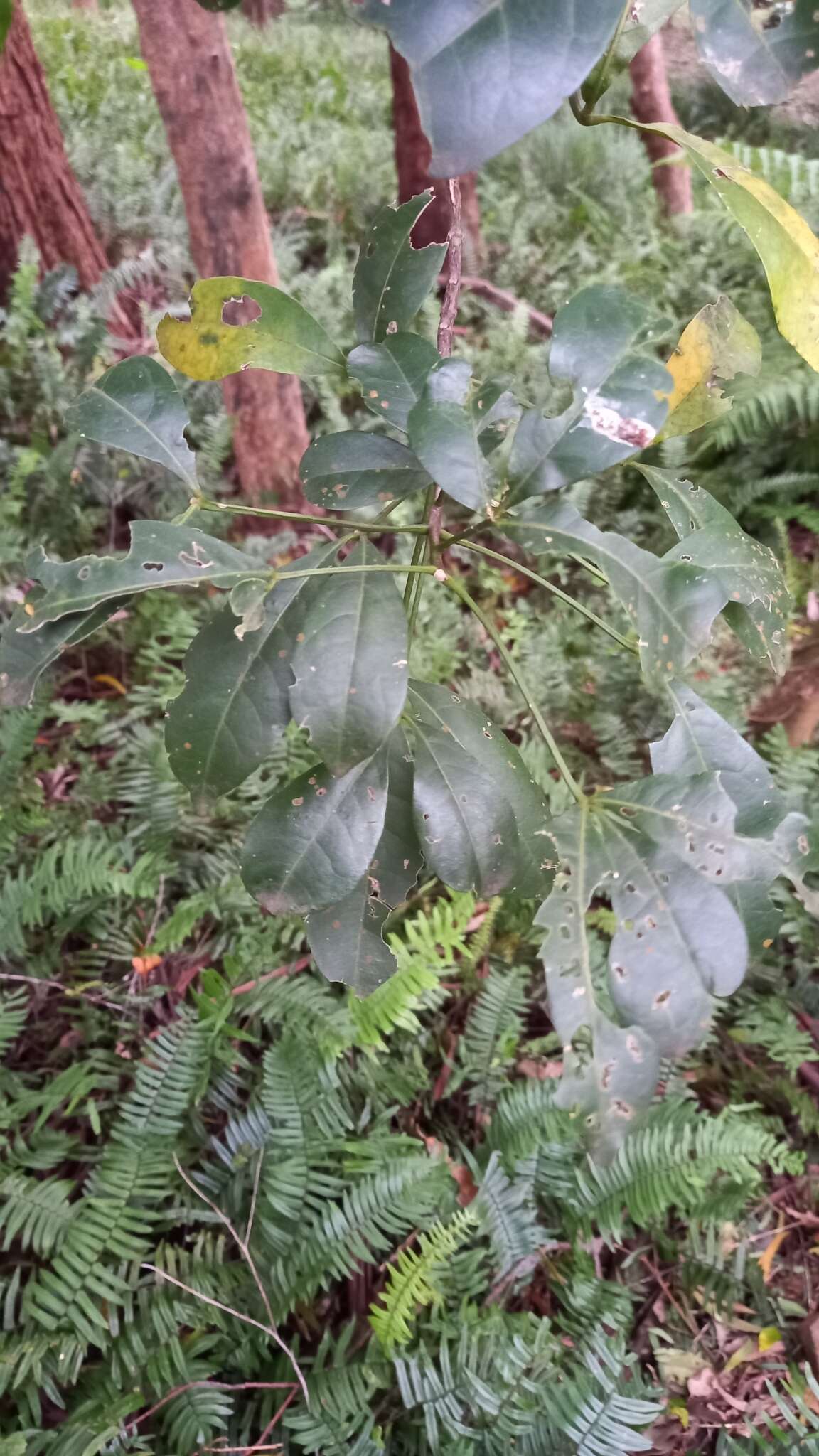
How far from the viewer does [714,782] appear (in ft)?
2.02

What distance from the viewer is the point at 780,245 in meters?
0.54

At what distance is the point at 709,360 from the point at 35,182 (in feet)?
11.3

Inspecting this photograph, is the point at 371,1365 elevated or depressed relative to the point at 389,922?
depressed

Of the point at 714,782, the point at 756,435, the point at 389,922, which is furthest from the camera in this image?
the point at 756,435

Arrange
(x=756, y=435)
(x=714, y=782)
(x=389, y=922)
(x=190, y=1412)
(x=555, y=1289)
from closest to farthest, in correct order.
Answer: (x=714, y=782)
(x=190, y=1412)
(x=555, y=1289)
(x=389, y=922)
(x=756, y=435)

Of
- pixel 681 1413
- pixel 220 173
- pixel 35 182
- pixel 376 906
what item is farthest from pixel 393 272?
pixel 35 182

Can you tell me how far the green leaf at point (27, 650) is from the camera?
663mm

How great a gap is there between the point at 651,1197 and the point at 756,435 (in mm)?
2751

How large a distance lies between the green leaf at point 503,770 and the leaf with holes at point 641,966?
19 cm

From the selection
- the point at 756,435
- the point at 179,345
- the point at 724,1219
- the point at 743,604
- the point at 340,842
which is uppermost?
the point at 179,345

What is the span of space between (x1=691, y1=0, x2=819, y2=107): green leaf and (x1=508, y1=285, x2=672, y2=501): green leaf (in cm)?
14

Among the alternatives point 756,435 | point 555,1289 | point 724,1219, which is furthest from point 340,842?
point 756,435

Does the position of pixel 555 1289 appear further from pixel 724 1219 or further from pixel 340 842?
pixel 340 842

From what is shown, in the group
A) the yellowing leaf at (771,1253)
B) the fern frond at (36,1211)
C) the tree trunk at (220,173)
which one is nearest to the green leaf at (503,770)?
the fern frond at (36,1211)
